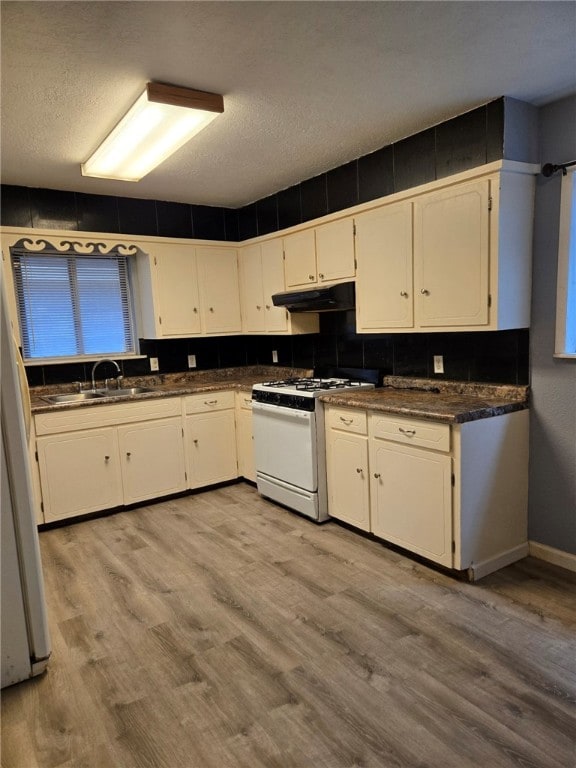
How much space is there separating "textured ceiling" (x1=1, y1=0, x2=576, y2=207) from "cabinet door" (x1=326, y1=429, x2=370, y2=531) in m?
1.82

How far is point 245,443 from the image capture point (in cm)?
407

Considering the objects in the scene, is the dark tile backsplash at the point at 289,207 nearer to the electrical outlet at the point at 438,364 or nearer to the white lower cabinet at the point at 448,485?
the electrical outlet at the point at 438,364

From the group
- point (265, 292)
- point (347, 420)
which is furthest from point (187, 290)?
point (347, 420)

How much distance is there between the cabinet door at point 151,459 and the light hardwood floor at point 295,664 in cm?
74

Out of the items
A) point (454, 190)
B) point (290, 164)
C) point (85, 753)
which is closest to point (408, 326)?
point (454, 190)

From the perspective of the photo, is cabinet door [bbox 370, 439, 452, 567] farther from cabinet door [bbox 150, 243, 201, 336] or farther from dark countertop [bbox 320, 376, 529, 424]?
cabinet door [bbox 150, 243, 201, 336]

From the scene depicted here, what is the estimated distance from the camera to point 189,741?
1.60m

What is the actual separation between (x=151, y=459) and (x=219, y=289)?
1619mm

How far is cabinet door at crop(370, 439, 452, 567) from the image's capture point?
249 centimetres

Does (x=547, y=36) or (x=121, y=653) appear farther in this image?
(x=121, y=653)

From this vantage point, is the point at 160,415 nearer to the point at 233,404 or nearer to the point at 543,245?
the point at 233,404

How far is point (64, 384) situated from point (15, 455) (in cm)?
209

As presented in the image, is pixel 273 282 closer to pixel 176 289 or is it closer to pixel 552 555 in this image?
pixel 176 289

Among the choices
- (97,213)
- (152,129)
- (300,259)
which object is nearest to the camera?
(152,129)
